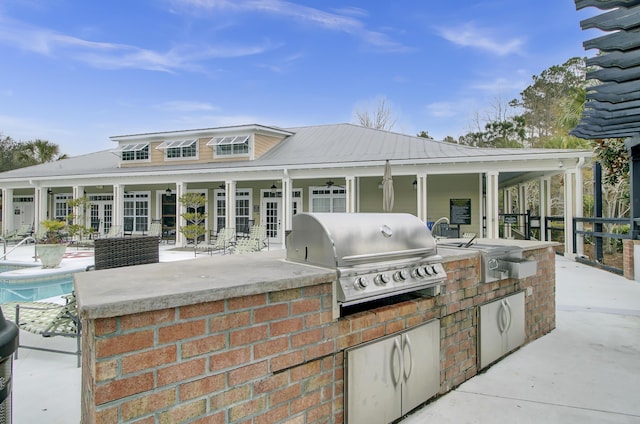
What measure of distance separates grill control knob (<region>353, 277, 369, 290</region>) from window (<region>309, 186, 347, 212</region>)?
13.3 metres

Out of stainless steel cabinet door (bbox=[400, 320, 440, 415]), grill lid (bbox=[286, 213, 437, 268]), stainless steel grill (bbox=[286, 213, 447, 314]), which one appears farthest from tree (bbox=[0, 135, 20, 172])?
stainless steel cabinet door (bbox=[400, 320, 440, 415])

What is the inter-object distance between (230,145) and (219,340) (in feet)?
53.7

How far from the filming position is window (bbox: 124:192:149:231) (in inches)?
746

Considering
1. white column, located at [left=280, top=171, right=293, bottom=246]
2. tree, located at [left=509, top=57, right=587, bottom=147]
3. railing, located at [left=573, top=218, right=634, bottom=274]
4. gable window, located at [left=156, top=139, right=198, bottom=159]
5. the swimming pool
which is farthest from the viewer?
tree, located at [left=509, top=57, right=587, bottom=147]

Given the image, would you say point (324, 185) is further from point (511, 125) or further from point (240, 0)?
point (511, 125)

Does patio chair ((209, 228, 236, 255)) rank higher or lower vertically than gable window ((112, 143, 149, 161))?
lower

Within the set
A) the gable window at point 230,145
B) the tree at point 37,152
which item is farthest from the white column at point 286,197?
the tree at point 37,152

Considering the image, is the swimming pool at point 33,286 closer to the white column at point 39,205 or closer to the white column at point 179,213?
the white column at point 179,213

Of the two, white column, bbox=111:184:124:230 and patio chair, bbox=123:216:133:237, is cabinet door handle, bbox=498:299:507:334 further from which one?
patio chair, bbox=123:216:133:237

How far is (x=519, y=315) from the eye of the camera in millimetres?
3838

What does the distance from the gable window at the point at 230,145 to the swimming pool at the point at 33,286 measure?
31.3 feet

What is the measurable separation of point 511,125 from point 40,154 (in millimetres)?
34838

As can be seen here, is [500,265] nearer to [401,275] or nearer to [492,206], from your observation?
[401,275]

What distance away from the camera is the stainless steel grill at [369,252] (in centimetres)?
222
